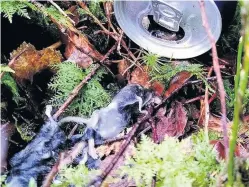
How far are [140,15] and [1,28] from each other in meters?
0.38

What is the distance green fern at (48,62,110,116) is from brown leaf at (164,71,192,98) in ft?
0.52

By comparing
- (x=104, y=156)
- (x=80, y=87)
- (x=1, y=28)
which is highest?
(x=1, y=28)

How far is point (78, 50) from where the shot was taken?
1.14 metres

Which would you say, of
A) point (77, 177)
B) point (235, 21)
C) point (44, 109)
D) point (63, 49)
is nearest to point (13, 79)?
point (44, 109)

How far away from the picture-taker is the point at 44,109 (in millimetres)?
1057

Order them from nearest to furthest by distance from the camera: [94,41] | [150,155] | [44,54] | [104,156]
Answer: [150,155] → [104,156] → [44,54] → [94,41]

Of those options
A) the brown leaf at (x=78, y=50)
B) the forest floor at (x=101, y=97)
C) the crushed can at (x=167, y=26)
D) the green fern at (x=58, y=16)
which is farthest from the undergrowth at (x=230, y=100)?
the green fern at (x=58, y=16)

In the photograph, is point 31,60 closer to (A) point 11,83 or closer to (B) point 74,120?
(A) point 11,83

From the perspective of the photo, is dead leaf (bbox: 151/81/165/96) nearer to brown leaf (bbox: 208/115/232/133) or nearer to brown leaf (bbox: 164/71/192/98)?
brown leaf (bbox: 164/71/192/98)

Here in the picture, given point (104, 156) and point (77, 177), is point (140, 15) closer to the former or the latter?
point (104, 156)

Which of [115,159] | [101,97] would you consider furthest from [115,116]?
[115,159]

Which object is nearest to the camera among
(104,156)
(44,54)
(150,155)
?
(150,155)

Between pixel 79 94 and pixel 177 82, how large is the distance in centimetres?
26

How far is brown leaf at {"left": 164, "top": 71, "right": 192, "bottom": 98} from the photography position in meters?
1.07
